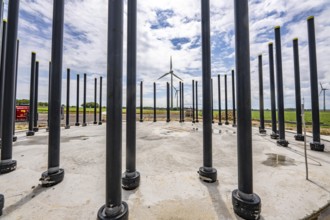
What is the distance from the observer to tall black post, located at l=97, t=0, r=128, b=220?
2.32 m

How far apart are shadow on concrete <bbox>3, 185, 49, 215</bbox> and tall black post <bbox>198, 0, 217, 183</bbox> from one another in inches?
147

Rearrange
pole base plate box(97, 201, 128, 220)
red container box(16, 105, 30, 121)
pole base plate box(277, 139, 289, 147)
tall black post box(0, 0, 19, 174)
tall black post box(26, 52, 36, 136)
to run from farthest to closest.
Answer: red container box(16, 105, 30, 121)
tall black post box(26, 52, 36, 136)
pole base plate box(277, 139, 289, 147)
tall black post box(0, 0, 19, 174)
pole base plate box(97, 201, 128, 220)

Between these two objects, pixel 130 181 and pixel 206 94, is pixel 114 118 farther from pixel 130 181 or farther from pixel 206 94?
pixel 206 94

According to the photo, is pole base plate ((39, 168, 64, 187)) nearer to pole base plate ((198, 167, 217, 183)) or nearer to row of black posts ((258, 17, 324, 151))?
pole base plate ((198, 167, 217, 183))

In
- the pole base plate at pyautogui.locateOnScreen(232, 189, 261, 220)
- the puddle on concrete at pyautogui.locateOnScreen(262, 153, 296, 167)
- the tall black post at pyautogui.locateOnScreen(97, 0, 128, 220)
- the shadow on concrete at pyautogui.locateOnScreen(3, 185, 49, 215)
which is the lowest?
the shadow on concrete at pyautogui.locateOnScreen(3, 185, 49, 215)

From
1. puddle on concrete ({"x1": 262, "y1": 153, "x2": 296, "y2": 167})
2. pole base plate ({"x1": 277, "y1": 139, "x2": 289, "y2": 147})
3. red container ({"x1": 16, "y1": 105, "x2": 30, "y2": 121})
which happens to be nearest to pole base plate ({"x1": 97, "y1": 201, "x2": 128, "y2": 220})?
puddle on concrete ({"x1": 262, "y1": 153, "x2": 296, "y2": 167})

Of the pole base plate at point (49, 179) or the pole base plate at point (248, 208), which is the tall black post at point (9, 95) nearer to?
the pole base plate at point (49, 179)

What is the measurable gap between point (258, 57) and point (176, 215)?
12687 millimetres

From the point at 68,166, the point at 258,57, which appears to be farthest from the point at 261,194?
the point at 258,57

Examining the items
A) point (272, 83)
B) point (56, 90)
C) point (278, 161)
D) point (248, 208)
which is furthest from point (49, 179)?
point (272, 83)

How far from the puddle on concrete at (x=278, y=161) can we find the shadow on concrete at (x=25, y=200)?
647 cm

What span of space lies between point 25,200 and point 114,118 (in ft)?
8.82

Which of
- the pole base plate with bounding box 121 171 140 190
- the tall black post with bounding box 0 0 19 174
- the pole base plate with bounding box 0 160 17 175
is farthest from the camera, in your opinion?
the tall black post with bounding box 0 0 19 174

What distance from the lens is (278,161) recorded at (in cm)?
550
